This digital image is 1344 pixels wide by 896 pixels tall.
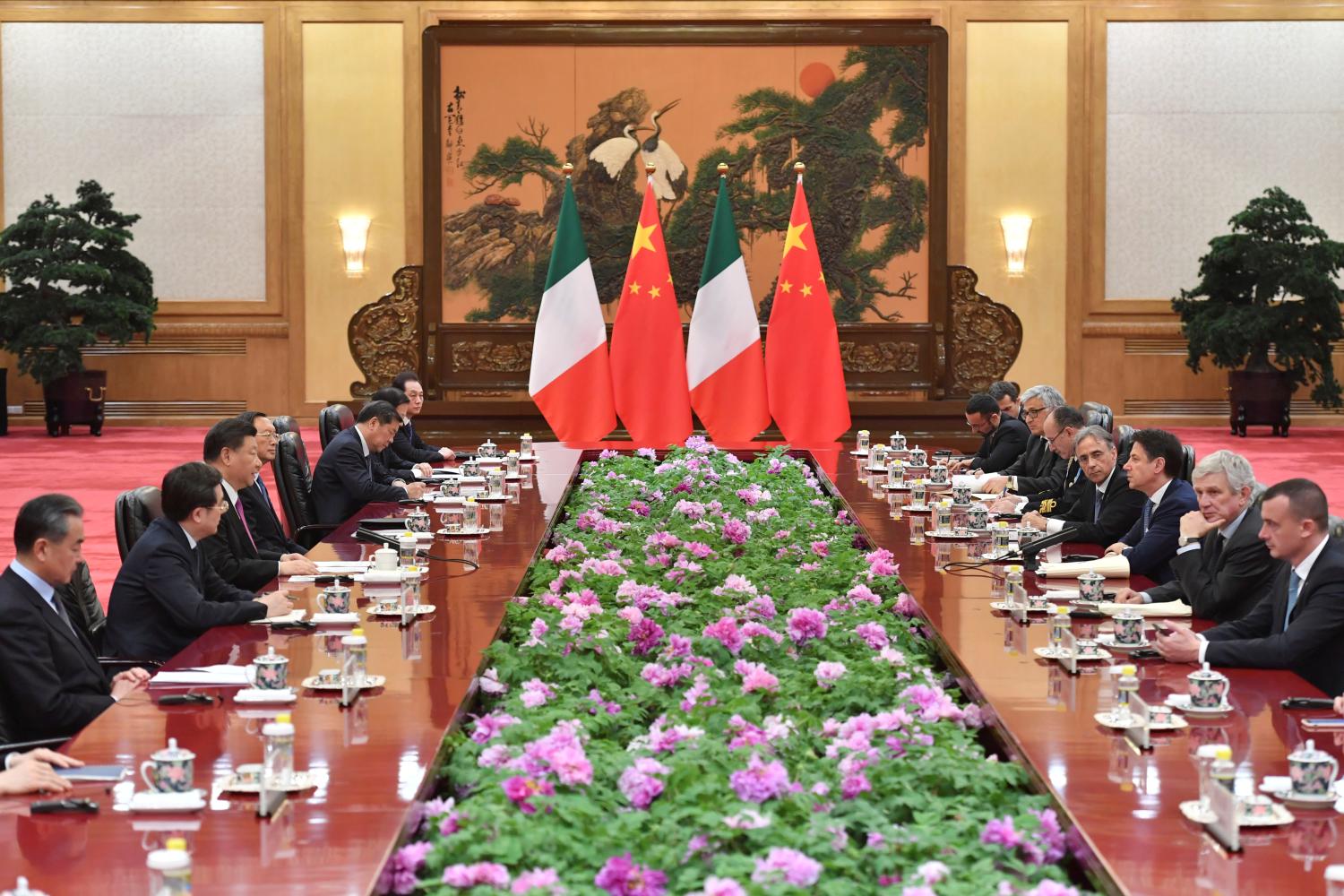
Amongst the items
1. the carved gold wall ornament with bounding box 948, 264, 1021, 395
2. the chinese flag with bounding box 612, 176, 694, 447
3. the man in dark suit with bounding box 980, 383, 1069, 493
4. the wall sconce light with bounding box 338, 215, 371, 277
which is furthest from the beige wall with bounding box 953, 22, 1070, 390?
the man in dark suit with bounding box 980, 383, 1069, 493

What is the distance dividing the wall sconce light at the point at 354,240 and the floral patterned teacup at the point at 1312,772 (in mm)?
12987

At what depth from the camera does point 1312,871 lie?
2.24 meters

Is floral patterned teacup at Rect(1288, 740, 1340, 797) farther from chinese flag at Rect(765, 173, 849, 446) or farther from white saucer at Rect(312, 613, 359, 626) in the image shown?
chinese flag at Rect(765, 173, 849, 446)

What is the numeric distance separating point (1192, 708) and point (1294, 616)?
867 mm

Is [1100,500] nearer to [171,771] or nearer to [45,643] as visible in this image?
[45,643]

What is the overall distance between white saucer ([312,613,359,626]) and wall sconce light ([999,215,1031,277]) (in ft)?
38.3

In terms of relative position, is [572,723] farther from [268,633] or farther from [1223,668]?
[1223,668]

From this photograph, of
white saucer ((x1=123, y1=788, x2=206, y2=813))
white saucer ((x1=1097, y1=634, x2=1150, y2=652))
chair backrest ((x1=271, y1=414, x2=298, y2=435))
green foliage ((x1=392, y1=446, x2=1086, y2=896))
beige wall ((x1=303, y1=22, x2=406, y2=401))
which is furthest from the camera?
beige wall ((x1=303, y1=22, x2=406, y2=401))

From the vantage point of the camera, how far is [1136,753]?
2.85m

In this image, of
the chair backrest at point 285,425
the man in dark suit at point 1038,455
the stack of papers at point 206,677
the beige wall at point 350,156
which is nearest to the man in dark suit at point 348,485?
the chair backrest at point 285,425

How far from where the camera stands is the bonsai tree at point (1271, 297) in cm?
1376

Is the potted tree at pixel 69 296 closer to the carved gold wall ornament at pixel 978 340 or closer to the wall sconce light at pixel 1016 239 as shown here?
the carved gold wall ornament at pixel 978 340

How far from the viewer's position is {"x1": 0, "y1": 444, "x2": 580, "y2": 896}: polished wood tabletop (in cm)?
225

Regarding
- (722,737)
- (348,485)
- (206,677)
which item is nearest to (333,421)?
(348,485)
